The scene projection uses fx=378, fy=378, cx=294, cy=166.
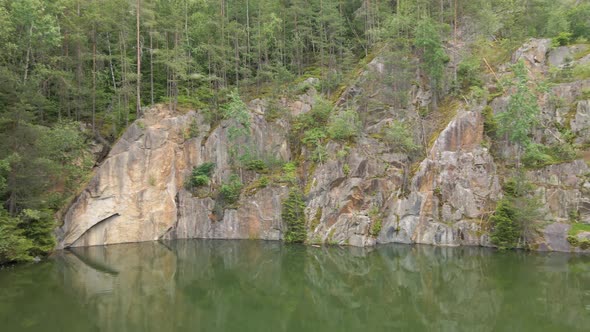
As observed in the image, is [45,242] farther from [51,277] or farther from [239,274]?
[239,274]

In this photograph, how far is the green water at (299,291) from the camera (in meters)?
14.2

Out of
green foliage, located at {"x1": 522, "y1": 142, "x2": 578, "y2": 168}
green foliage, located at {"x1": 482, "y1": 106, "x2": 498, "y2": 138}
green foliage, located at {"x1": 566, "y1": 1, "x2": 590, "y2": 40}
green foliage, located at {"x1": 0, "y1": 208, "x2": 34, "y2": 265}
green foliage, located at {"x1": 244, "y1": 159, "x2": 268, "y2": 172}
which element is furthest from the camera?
green foliage, located at {"x1": 566, "y1": 1, "x2": 590, "y2": 40}

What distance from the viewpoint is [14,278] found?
1941cm

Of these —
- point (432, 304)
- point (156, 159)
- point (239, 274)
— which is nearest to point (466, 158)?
point (432, 304)

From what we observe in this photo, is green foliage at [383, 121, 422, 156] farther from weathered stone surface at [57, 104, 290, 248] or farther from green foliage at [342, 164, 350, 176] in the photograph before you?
weathered stone surface at [57, 104, 290, 248]

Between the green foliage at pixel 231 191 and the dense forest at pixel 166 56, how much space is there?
7130 millimetres

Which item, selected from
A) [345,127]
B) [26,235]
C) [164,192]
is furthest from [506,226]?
[26,235]

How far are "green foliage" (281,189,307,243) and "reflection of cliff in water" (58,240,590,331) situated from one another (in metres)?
1.50

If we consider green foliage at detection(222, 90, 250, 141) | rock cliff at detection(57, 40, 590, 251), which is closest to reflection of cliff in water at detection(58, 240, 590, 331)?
rock cliff at detection(57, 40, 590, 251)

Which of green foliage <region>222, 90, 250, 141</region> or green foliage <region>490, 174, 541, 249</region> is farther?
green foliage <region>222, 90, 250, 141</region>

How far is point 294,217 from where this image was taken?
2977 cm

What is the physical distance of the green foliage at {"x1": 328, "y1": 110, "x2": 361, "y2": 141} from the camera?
103 ft

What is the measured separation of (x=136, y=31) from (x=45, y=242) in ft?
69.4

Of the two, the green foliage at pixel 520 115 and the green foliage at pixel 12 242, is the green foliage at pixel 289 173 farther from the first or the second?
the green foliage at pixel 12 242
